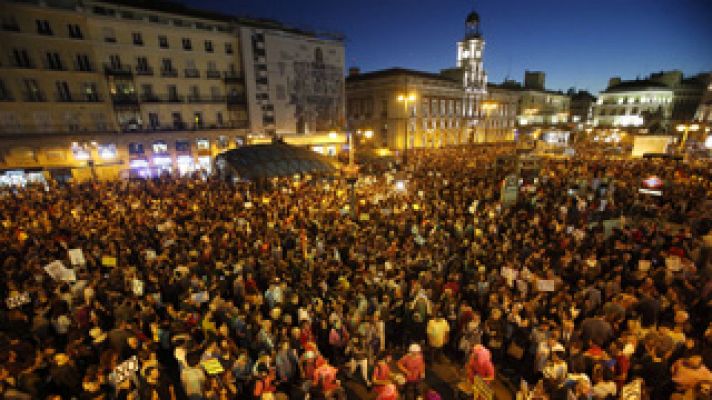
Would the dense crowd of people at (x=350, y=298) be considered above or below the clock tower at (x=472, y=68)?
below

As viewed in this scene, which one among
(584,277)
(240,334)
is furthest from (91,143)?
(584,277)

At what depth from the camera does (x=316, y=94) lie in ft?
139

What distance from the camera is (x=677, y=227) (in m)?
13.4

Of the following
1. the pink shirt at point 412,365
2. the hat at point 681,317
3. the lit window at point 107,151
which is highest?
the lit window at point 107,151

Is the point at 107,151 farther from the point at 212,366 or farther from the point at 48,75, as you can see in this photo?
the point at 212,366

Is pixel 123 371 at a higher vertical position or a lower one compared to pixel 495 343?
higher

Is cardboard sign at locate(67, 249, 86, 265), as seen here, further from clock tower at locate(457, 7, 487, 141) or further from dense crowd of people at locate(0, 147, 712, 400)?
clock tower at locate(457, 7, 487, 141)

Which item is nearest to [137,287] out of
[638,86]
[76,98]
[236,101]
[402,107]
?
[76,98]

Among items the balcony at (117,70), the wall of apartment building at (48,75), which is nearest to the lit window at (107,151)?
the wall of apartment building at (48,75)

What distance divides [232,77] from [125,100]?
36.6 feet

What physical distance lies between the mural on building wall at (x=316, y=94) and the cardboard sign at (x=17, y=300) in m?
35.5

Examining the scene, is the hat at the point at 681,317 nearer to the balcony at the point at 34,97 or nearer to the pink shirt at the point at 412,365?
the pink shirt at the point at 412,365

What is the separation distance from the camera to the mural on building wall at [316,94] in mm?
40688

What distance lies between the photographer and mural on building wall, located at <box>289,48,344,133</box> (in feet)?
133
